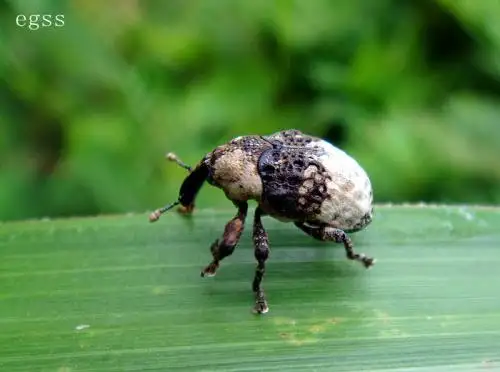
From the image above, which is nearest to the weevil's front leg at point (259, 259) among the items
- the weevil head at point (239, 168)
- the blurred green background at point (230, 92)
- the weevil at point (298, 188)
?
the weevil at point (298, 188)

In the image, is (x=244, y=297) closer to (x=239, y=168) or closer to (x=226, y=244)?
(x=226, y=244)

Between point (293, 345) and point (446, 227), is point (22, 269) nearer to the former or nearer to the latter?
point (293, 345)

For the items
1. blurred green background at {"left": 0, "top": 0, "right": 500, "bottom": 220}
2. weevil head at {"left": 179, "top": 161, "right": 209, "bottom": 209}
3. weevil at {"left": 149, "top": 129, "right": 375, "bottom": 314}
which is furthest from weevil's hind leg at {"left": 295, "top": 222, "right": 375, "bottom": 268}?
blurred green background at {"left": 0, "top": 0, "right": 500, "bottom": 220}

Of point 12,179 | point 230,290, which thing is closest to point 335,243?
point 230,290

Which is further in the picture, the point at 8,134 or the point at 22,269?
the point at 8,134

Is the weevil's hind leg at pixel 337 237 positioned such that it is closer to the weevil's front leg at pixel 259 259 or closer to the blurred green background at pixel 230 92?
the weevil's front leg at pixel 259 259

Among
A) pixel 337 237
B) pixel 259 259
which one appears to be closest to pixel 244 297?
pixel 259 259

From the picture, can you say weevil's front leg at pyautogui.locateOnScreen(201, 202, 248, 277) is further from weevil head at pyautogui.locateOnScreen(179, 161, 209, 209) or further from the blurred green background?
the blurred green background
